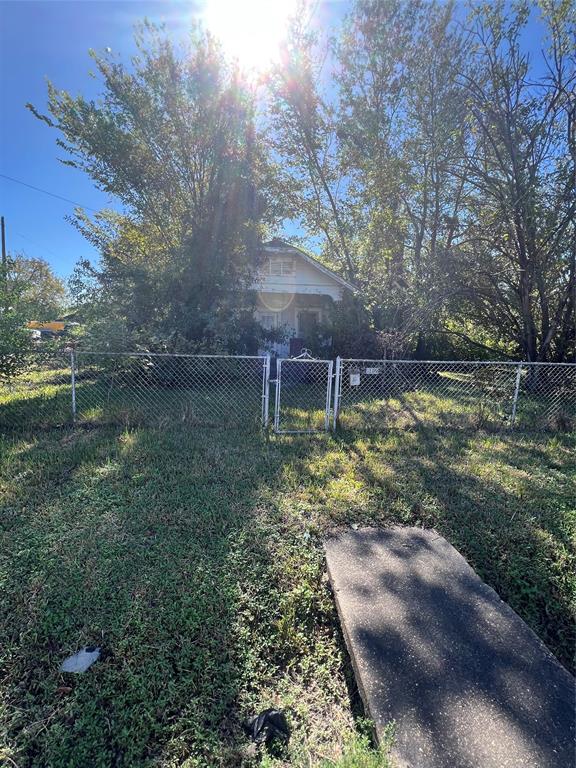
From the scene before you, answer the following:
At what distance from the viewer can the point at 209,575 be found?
246 centimetres

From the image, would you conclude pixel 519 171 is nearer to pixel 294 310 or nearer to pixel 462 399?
pixel 462 399

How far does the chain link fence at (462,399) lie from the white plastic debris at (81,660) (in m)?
4.15

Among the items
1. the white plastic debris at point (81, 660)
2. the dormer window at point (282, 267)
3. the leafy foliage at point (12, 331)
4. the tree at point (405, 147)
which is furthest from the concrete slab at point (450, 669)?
the dormer window at point (282, 267)

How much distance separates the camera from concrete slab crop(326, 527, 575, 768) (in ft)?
4.91

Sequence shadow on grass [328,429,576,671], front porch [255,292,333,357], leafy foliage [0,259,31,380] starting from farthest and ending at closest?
front porch [255,292,333,357] < leafy foliage [0,259,31,380] < shadow on grass [328,429,576,671]

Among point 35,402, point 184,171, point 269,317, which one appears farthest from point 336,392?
point 269,317

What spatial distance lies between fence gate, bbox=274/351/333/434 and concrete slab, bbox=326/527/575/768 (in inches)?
121

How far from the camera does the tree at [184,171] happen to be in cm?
850

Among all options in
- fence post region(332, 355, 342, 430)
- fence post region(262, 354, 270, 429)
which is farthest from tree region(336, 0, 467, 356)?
fence post region(262, 354, 270, 429)

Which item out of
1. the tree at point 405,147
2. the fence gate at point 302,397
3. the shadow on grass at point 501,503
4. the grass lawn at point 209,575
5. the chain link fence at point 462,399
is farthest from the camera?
the tree at point 405,147

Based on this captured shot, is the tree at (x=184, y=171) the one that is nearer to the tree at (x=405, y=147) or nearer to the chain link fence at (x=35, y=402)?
the chain link fence at (x=35, y=402)

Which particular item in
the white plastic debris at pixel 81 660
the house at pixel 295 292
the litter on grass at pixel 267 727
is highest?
the house at pixel 295 292

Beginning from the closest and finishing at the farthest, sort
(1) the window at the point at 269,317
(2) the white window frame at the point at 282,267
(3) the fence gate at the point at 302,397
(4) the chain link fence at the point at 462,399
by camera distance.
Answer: (3) the fence gate at the point at 302,397
(4) the chain link fence at the point at 462,399
(2) the white window frame at the point at 282,267
(1) the window at the point at 269,317

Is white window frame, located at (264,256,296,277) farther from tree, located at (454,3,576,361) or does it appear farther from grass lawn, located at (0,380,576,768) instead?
grass lawn, located at (0,380,576,768)
